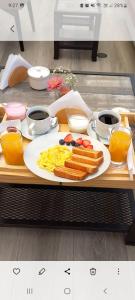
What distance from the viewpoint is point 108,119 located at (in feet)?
5.35

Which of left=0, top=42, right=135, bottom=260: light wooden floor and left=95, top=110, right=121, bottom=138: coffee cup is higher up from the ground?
left=95, top=110, right=121, bottom=138: coffee cup

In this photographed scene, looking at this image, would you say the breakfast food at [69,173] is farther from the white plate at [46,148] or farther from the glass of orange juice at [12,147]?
the glass of orange juice at [12,147]

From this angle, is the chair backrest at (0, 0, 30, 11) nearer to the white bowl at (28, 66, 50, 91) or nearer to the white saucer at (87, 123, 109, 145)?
the white bowl at (28, 66, 50, 91)

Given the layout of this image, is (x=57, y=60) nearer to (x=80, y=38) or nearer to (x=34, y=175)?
(x=80, y=38)

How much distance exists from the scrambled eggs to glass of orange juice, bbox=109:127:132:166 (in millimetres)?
216

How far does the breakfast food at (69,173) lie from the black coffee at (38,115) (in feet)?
1.18

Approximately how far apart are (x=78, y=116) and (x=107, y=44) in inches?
95.3

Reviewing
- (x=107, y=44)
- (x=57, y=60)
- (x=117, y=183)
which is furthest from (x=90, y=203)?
(x=107, y=44)

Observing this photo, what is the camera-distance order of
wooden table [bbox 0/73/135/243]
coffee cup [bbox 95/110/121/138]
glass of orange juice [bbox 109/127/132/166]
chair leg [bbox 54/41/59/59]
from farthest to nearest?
1. chair leg [bbox 54/41/59/59]
2. wooden table [bbox 0/73/135/243]
3. coffee cup [bbox 95/110/121/138]
4. glass of orange juice [bbox 109/127/132/166]

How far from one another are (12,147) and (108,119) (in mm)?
544

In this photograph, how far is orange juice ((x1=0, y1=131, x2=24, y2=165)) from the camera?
1.43 metres

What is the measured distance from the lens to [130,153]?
60.6 inches

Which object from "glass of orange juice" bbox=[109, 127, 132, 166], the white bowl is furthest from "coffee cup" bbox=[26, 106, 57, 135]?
the white bowl
